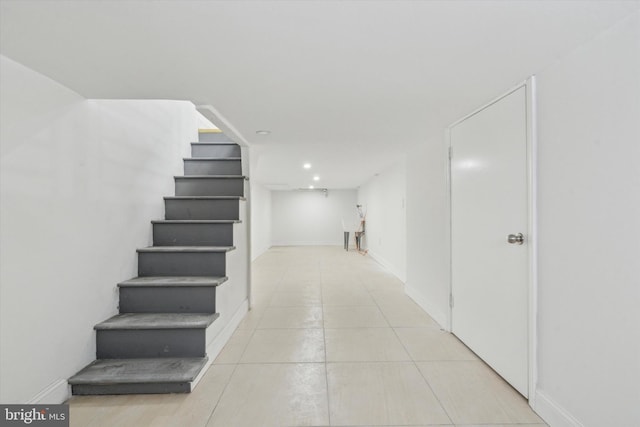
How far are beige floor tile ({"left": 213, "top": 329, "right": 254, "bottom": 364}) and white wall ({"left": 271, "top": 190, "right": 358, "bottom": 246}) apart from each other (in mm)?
7037

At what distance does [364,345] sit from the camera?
241 cm

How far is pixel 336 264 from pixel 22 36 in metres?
5.58

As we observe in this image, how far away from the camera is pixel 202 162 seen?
3.51 m

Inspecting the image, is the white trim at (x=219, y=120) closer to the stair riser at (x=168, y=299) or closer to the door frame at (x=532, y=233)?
the stair riser at (x=168, y=299)

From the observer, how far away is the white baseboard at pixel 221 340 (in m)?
1.99

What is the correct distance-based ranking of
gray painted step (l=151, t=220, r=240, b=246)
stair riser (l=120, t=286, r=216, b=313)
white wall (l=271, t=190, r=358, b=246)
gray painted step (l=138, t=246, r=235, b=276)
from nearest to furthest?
stair riser (l=120, t=286, r=216, b=313)
gray painted step (l=138, t=246, r=235, b=276)
gray painted step (l=151, t=220, r=240, b=246)
white wall (l=271, t=190, r=358, b=246)

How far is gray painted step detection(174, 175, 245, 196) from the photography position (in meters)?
3.21

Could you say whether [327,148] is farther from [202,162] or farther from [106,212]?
[106,212]

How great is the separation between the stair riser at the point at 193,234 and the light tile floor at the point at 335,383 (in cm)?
89

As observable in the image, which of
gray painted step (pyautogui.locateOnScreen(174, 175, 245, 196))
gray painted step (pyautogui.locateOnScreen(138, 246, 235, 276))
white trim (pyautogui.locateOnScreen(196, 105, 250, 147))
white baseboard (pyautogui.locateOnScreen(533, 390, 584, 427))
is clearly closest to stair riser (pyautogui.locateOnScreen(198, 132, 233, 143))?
gray painted step (pyautogui.locateOnScreen(174, 175, 245, 196))

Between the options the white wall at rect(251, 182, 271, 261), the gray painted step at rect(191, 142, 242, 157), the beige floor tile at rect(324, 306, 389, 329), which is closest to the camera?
the beige floor tile at rect(324, 306, 389, 329)

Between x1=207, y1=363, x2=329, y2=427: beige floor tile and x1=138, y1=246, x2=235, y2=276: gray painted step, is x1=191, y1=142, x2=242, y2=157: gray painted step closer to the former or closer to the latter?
x1=138, y1=246, x2=235, y2=276: gray painted step

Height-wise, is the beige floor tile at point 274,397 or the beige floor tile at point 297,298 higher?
the beige floor tile at point 297,298

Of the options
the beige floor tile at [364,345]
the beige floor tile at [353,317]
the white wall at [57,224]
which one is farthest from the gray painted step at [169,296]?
the beige floor tile at [353,317]
